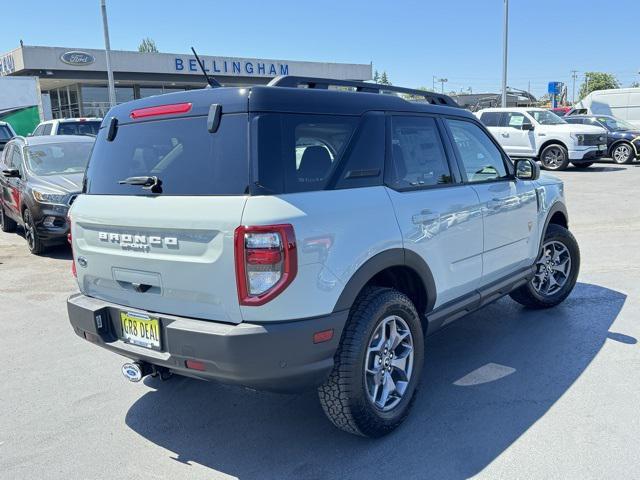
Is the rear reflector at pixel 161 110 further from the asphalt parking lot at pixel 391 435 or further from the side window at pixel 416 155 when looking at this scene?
the asphalt parking lot at pixel 391 435

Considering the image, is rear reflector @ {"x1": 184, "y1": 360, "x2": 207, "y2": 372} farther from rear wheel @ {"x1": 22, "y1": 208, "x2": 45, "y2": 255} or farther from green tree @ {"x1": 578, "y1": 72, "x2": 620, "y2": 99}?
green tree @ {"x1": 578, "y1": 72, "x2": 620, "y2": 99}

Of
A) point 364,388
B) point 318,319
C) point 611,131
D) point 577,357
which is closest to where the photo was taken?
point 318,319

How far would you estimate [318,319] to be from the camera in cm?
277

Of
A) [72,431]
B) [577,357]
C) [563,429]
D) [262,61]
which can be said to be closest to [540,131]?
[577,357]

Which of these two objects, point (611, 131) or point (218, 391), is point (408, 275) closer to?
point (218, 391)

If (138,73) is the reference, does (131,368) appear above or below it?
below

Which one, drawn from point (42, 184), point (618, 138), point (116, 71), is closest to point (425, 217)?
point (42, 184)

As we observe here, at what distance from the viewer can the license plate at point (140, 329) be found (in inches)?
116

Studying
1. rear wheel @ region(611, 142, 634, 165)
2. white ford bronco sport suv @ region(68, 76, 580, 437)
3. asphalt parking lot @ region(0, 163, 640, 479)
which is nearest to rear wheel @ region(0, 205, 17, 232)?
asphalt parking lot @ region(0, 163, 640, 479)

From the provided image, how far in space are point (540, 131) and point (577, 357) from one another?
15265mm

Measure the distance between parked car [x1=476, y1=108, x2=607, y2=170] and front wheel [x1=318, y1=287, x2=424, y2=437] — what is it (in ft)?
52.8

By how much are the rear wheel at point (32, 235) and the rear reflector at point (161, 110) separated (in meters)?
5.81

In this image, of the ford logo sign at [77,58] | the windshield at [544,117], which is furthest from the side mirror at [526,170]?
the ford logo sign at [77,58]

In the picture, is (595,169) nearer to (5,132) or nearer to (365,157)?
(365,157)
